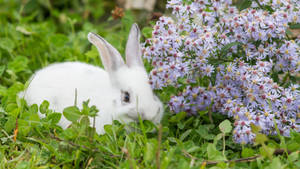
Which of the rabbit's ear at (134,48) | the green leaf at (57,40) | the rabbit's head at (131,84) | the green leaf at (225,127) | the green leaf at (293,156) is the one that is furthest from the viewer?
the green leaf at (57,40)

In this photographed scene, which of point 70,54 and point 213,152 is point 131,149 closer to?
point 213,152

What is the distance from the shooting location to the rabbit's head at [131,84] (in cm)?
276

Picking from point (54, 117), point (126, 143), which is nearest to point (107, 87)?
point (54, 117)

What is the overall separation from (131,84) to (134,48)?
0.28 meters

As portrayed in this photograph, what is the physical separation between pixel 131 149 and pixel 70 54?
6.15 ft

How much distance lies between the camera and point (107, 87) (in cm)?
306

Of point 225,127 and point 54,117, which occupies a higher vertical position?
point 54,117

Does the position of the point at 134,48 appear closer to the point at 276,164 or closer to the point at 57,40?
the point at 276,164

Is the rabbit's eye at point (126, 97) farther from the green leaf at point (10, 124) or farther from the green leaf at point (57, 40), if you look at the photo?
the green leaf at point (57, 40)

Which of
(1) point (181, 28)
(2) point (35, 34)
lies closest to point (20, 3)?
(2) point (35, 34)

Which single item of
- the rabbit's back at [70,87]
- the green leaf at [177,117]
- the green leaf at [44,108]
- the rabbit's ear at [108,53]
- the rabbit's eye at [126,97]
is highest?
the rabbit's ear at [108,53]

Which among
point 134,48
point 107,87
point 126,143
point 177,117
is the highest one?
point 134,48

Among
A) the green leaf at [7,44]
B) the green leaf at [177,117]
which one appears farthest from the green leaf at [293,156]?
the green leaf at [7,44]

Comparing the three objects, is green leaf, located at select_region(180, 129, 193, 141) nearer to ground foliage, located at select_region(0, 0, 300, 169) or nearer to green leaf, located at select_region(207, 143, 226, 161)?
ground foliage, located at select_region(0, 0, 300, 169)
